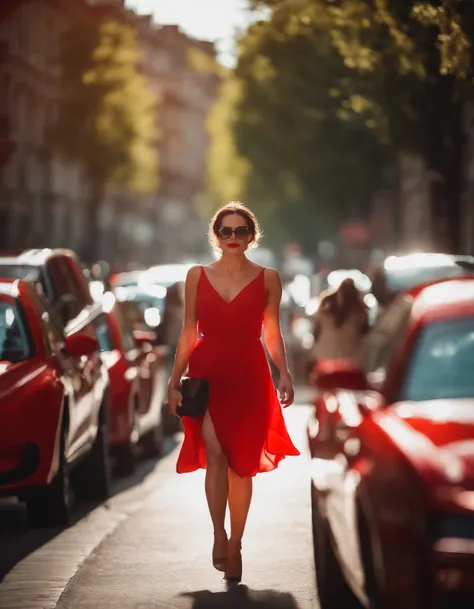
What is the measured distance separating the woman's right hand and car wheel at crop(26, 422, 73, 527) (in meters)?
2.81

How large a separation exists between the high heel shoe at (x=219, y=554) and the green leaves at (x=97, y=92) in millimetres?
50593

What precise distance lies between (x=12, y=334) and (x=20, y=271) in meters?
3.76

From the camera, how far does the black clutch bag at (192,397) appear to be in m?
9.05

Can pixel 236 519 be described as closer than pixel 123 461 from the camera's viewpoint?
Yes

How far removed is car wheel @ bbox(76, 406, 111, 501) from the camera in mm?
13883

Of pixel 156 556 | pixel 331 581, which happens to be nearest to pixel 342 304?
pixel 156 556

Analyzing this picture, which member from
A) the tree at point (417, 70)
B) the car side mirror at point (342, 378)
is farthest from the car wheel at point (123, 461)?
the car side mirror at point (342, 378)

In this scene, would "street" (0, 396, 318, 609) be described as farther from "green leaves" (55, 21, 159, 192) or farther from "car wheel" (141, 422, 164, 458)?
"green leaves" (55, 21, 159, 192)

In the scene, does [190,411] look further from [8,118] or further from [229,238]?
[8,118]

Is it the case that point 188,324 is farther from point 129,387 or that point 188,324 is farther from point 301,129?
point 301,129

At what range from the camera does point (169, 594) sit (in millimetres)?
8875

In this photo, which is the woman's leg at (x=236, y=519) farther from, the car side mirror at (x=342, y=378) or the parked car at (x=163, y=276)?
the parked car at (x=163, y=276)

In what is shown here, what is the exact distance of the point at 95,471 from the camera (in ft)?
45.6

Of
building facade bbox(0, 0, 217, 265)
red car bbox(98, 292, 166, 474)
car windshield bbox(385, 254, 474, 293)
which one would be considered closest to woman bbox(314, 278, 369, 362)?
red car bbox(98, 292, 166, 474)
